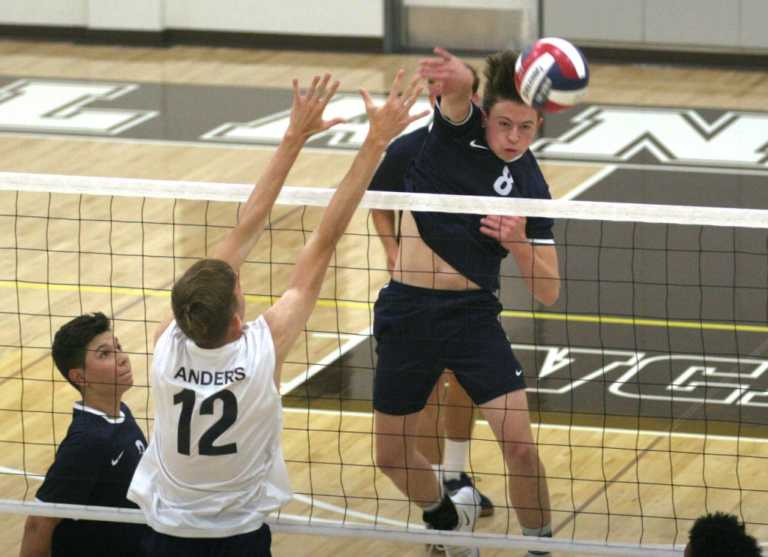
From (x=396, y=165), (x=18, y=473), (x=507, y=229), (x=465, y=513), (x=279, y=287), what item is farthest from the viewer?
(x=279, y=287)

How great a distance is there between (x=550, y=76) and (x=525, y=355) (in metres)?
3.45

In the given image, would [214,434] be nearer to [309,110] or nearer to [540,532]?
[309,110]

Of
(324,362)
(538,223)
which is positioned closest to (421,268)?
(538,223)

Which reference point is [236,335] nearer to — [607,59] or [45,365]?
[45,365]

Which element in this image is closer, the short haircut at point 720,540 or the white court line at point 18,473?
the short haircut at point 720,540

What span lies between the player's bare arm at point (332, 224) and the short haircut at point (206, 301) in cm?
29

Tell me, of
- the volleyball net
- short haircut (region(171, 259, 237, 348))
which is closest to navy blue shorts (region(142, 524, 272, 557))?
short haircut (region(171, 259, 237, 348))

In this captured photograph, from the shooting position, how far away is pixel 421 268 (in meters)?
6.46

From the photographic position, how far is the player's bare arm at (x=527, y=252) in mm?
5902

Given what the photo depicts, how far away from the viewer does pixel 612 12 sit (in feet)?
55.4

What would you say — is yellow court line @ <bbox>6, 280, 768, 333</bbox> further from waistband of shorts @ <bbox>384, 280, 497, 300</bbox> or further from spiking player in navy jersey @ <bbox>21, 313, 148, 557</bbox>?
spiking player in navy jersey @ <bbox>21, 313, 148, 557</bbox>

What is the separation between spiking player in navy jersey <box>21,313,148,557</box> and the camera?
19.1 feet

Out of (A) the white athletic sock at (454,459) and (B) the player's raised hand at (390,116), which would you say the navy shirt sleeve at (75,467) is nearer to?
(B) the player's raised hand at (390,116)

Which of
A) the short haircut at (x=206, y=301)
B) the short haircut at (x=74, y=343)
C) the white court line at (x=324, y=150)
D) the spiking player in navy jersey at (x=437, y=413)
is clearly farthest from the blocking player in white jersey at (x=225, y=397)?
the white court line at (x=324, y=150)
